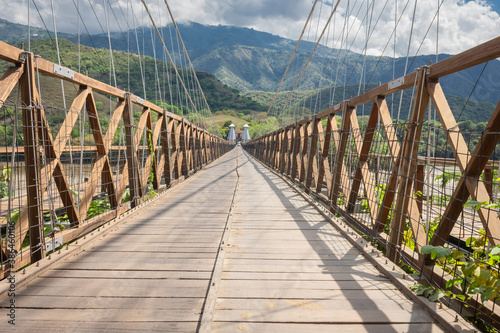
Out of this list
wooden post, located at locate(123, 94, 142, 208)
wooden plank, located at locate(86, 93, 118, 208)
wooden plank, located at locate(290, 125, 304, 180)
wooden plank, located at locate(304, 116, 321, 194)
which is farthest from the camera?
wooden plank, located at locate(290, 125, 304, 180)

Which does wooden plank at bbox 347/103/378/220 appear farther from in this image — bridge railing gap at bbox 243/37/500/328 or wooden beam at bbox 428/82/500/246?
wooden beam at bbox 428/82/500/246

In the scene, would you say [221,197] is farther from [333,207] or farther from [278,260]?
[278,260]

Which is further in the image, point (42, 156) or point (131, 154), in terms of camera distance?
point (131, 154)

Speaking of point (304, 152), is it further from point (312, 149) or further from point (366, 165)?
point (366, 165)

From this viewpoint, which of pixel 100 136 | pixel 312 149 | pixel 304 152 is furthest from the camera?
pixel 304 152

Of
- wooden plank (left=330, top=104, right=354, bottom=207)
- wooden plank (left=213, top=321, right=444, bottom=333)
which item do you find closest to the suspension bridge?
wooden plank (left=213, top=321, right=444, bottom=333)

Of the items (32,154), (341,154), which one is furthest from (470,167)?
(32,154)

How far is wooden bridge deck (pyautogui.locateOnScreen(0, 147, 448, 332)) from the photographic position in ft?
3.76

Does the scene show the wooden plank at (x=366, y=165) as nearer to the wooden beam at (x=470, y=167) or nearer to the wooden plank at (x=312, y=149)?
the wooden beam at (x=470, y=167)

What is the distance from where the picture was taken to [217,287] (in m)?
1.39

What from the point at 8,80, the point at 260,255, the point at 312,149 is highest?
the point at 8,80

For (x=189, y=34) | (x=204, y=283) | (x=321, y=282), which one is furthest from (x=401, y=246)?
(x=189, y=34)

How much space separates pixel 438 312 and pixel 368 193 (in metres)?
1.20

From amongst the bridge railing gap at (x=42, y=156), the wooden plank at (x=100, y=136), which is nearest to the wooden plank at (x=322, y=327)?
the bridge railing gap at (x=42, y=156)
